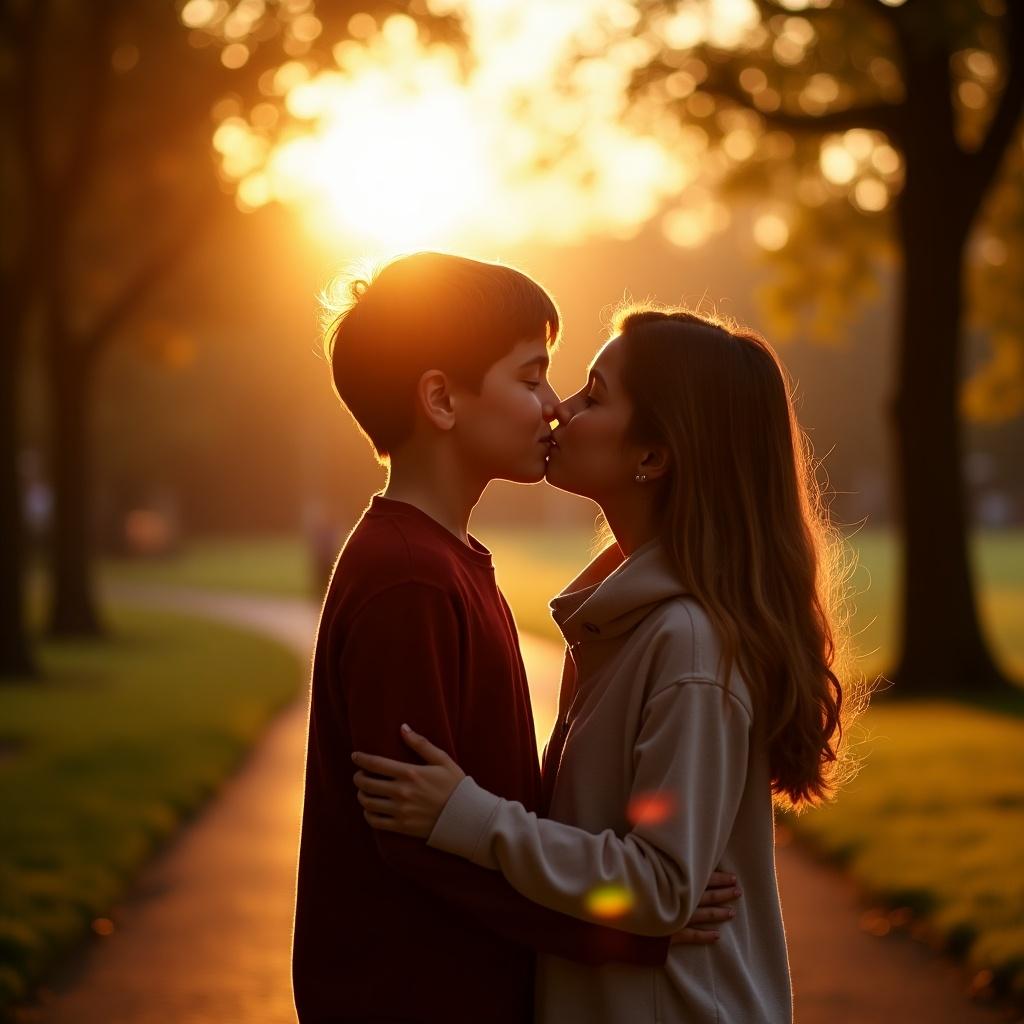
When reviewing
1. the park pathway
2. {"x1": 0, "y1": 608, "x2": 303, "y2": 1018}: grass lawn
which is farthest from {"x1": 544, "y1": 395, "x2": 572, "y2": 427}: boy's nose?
{"x1": 0, "y1": 608, "x2": 303, "y2": 1018}: grass lawn

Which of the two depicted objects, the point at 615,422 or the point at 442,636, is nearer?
the point at 442,636

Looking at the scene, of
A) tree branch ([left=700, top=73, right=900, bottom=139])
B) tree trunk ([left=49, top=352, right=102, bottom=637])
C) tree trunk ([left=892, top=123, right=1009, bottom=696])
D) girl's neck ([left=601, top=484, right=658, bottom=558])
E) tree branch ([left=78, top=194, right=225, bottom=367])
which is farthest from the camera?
tree trunk ([left=49, top=352, right=102, bottom=637])

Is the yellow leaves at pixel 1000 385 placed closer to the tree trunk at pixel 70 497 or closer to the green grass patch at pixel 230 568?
the tree trunk at pixel 70 497

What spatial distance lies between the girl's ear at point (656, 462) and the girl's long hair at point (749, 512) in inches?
0.5

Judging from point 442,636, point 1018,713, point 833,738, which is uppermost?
point 442,636

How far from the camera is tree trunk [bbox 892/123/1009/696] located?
45.9ft

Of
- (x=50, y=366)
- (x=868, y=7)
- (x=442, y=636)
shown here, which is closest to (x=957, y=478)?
(x=868, y=7)

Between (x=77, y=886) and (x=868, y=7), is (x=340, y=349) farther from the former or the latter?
(x=868, y=7)

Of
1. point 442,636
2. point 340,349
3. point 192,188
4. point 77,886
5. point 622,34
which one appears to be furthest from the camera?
point 192,188

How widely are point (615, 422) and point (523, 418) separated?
6.5 inches

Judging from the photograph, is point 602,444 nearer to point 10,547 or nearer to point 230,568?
point 10,547

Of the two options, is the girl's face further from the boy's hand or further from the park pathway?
the park pathway

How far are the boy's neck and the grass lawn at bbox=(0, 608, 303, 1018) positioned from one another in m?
3.31

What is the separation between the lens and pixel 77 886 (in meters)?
6.66
